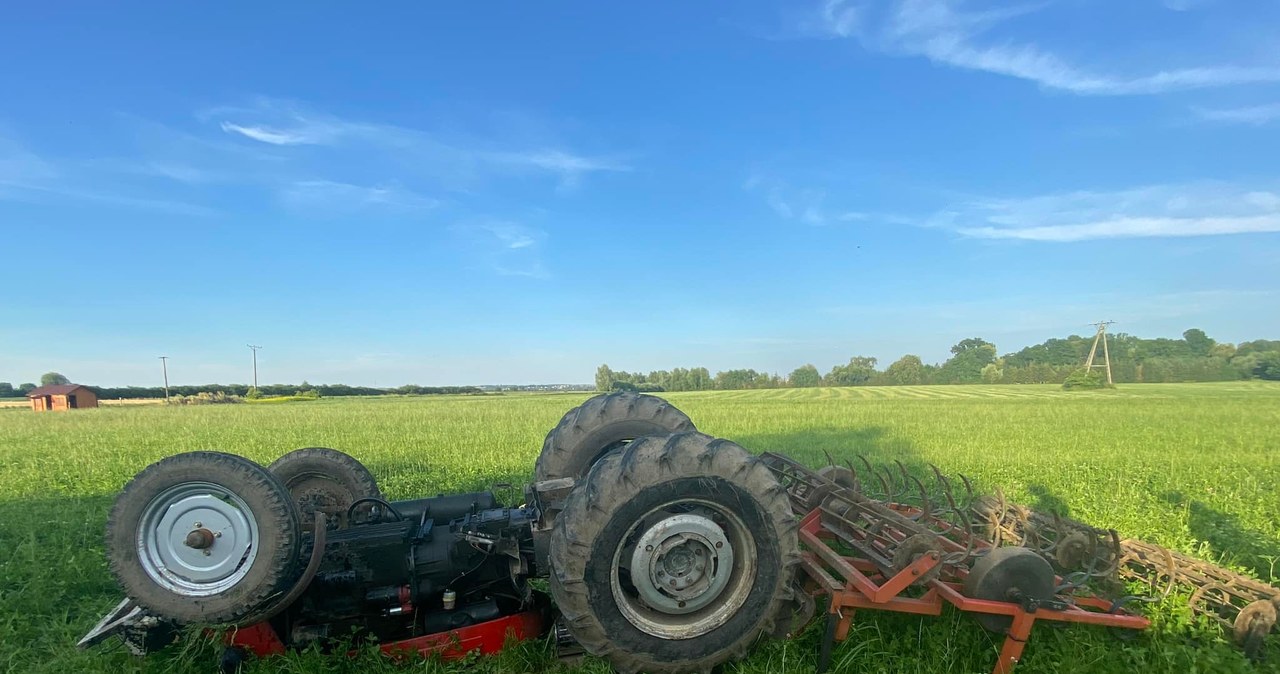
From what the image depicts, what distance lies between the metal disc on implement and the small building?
257 feet

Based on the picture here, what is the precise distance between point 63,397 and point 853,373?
92546 mm

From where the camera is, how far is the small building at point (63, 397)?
57.7 metres

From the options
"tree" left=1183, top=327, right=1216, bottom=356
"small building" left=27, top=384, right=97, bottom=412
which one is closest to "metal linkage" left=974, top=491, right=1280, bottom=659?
"small building" left=27, top=384, right=97, bottom=412

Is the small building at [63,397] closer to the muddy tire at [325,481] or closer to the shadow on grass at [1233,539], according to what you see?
the muddy tire at [325,481]

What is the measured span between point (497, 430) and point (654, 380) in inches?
2602

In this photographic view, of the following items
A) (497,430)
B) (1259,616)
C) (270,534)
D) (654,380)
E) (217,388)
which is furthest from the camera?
(654,380)

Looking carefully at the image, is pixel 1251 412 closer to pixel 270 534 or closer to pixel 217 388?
pixel 270 534

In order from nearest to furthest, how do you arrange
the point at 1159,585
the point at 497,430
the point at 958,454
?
the point at 1159,585
the point at 958,454
the point at 497,430

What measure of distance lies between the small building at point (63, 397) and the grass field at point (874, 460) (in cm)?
4713

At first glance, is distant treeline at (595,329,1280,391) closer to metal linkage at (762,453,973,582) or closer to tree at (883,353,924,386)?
tree at (883,353,924,386)

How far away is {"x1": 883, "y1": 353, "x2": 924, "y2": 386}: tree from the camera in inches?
3282

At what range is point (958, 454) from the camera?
554 inches

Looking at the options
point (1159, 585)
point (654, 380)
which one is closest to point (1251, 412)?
point (1159, 585)

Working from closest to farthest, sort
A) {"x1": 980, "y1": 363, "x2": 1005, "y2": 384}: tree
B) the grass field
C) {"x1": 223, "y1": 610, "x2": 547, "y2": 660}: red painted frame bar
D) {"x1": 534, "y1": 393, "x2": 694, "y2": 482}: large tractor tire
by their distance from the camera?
{"x1": 223, "y1": 610, "x2": 547, "y2": 660}: red painted frame bar
the grass field
{"x1": 534, "y1": 393, "x2": 694, "y2": 482}: large tractor tire
{"x1": 980, "y1": 363, "x2": 1005, "y2": 384}: tree
